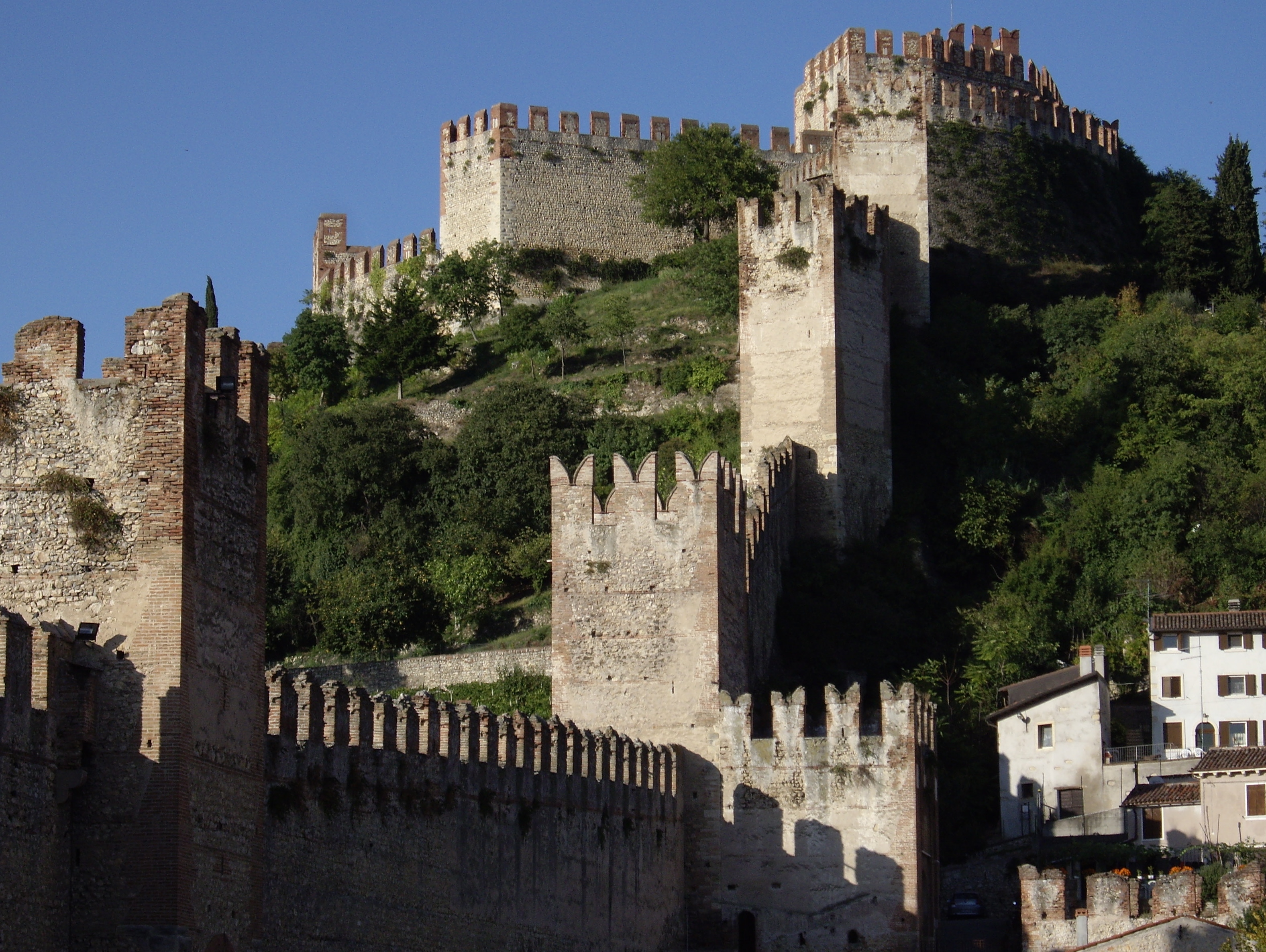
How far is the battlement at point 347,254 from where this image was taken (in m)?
85.2

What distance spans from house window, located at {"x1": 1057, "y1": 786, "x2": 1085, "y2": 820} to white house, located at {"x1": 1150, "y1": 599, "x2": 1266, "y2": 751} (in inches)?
106

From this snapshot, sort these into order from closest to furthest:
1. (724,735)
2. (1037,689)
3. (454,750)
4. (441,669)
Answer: (454,750), (724,735), (1037,689), (441,669)

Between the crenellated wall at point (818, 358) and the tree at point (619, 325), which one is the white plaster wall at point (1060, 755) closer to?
the crenellated wall at point (818, 358)

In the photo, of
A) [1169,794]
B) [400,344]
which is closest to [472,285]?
[400,344]

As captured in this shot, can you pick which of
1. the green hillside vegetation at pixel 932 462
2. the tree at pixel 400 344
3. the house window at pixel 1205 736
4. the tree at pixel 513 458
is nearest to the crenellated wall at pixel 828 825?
the green hillside vegetation at pixel 932 462

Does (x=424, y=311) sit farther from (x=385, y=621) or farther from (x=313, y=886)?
(x=313, y=886)

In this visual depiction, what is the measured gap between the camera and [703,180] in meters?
79.3

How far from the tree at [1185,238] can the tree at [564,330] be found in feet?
60.2

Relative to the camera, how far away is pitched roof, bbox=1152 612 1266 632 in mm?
55469

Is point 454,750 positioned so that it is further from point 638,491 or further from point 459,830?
point 638,491

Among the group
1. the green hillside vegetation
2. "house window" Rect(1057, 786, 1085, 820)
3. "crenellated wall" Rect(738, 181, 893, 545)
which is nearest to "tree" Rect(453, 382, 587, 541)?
the green hillside vegetation

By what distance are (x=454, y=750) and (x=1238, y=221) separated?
50745 mm

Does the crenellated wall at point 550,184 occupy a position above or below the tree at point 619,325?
above

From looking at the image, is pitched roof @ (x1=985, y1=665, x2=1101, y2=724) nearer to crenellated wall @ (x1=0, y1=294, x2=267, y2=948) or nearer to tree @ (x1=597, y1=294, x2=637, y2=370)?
tree @ (x1=597, y1=294, x2=637, y2=370)
